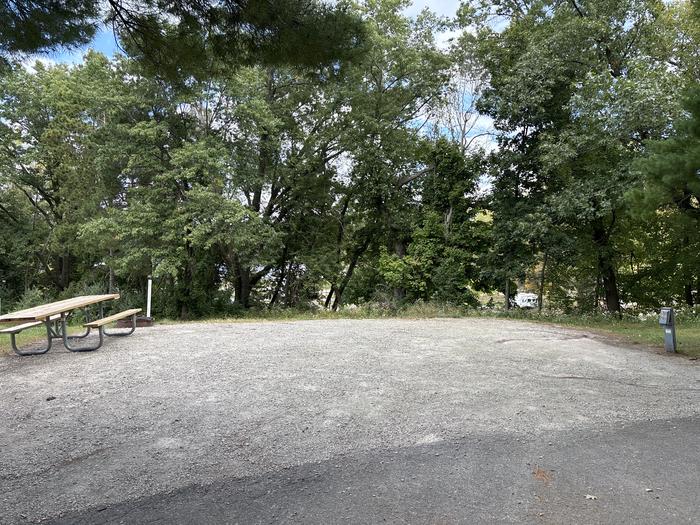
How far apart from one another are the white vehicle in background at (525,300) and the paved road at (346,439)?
10.1 meters

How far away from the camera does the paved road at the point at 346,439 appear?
2346mm

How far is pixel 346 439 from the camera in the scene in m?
3.22

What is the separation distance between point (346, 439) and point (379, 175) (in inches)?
581

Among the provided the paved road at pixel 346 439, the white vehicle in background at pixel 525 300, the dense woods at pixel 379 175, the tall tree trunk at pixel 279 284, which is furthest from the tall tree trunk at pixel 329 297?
the paved road at pixel 346 439

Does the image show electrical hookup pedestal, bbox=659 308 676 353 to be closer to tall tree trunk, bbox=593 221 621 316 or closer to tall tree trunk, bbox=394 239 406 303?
tall tree trunk, bbox=593 221 621 316

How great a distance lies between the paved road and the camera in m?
2.35

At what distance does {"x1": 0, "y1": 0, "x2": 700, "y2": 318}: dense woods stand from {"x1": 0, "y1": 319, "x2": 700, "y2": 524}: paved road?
19.7 feet

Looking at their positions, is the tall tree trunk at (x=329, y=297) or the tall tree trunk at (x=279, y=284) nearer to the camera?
the tall tree trunk at (x=279, y=284)

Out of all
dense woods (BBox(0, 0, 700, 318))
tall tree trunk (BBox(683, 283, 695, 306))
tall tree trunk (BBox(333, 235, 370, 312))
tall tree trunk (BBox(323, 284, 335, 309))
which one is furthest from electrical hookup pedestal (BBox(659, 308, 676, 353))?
tall tree trunk (BBox(683, 283, 695, 306))

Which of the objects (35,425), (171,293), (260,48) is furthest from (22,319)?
(171,293)

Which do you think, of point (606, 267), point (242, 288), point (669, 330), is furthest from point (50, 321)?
point (606, 267)

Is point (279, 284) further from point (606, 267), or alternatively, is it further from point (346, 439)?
point (346, 439)

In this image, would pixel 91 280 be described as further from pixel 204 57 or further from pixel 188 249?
pixel 204 57

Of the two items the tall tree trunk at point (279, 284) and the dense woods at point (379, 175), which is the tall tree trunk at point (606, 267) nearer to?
the dense woods at point (379, 175)
